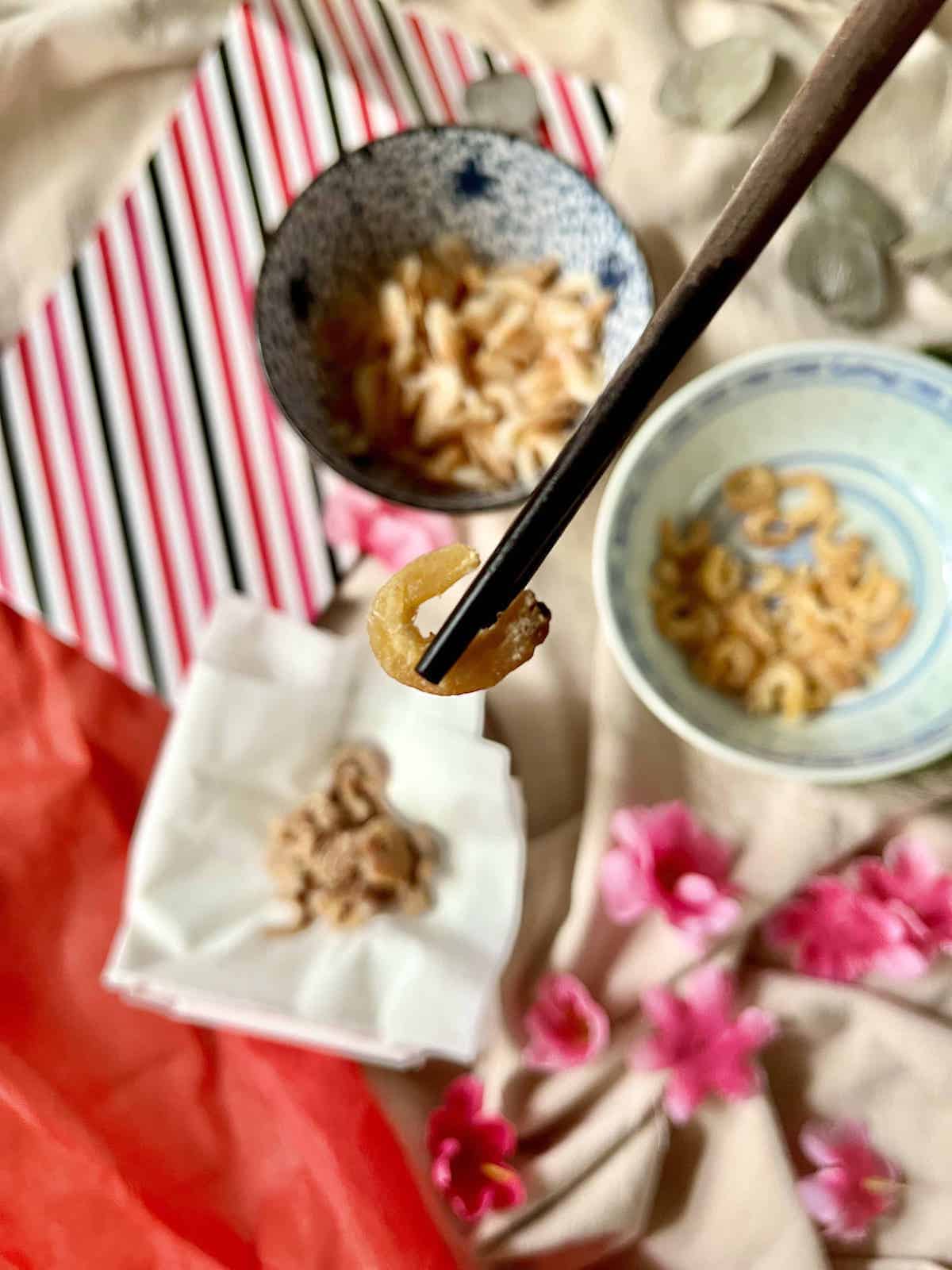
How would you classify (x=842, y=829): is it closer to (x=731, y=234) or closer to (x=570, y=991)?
(x=570, y=991)

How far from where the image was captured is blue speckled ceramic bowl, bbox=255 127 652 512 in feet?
1.84

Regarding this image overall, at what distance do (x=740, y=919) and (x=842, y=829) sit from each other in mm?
77

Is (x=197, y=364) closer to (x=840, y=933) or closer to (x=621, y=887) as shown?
(x=621, y=887)

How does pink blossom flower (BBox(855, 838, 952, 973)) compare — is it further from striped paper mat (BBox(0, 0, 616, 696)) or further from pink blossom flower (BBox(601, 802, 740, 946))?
striped paper mat (BBox(0, 0, 616, 696))

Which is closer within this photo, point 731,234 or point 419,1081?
point 731,234

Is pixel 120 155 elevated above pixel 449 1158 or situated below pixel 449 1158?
above

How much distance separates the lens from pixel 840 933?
1.98 ft

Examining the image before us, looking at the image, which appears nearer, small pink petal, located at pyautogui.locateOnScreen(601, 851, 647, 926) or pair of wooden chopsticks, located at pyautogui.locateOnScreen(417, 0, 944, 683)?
pair of wooden chopsticks, located at pyautogui.locateOnScreen(417, 0, 944, 683)

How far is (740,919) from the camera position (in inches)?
23.4

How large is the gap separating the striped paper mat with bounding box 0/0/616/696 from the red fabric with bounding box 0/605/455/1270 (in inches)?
2.3

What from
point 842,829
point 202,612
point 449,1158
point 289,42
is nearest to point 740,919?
point 842,829

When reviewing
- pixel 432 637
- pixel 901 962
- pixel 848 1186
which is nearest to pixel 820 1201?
pixel 848 1186

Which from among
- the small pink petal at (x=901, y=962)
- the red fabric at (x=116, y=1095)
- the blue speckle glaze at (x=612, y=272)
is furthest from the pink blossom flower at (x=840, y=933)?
the blue speckle glaze at (x=612, y=272)

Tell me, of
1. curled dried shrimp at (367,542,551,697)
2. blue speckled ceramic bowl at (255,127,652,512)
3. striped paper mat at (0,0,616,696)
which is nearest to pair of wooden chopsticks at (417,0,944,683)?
curled dried shrimp at (367,542,551,697)
